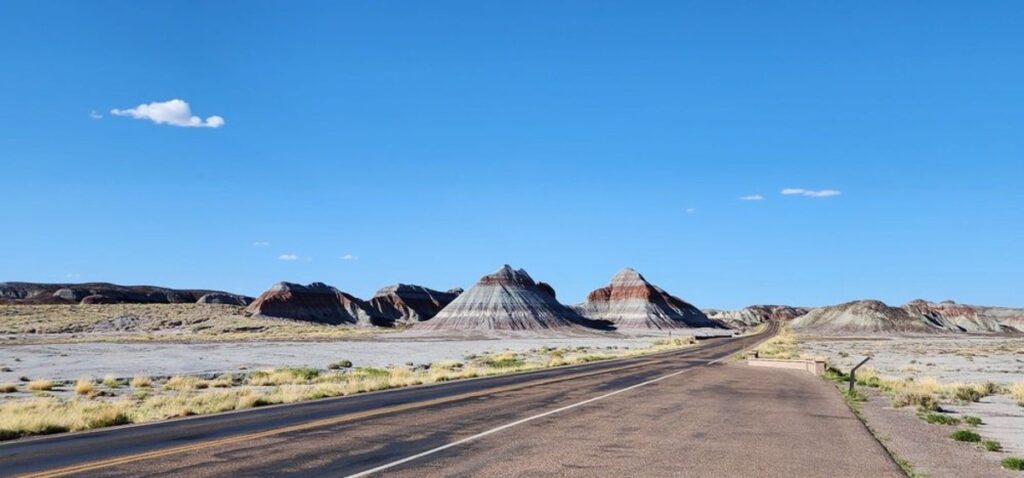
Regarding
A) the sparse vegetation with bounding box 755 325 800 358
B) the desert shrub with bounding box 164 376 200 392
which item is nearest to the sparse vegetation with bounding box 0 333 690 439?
the desert shrub with bounding box 164 376 200 392

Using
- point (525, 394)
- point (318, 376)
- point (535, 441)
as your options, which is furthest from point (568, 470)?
point (318, 376)

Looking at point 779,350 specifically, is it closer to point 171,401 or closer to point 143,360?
point 143,360

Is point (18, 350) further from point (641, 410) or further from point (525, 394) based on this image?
point (641, 410)

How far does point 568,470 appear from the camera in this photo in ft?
36.2

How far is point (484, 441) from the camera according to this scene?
13594 mm

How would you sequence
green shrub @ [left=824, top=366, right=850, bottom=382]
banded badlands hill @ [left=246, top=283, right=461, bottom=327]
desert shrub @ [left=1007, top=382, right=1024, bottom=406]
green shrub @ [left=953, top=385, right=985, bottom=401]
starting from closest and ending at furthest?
desert shrub @ [left=1007, top=382, right=1024, bottom=406], green shrub @ [left=953, top=385, right=985, bottom=401], green shrub @ [left=824, top=366, right=850, bottom=382], banded badlands hill @ [left=246, top=283, right=461, bottom=327]

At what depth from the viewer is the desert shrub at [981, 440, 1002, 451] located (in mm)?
13859

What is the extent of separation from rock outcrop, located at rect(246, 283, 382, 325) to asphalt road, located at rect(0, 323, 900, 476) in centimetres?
13481

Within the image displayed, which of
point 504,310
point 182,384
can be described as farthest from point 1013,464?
point 504,310

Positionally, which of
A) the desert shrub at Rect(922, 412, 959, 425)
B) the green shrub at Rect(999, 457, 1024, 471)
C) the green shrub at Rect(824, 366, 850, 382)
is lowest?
the green shrub at Rect(999, 457, 1024, 471)

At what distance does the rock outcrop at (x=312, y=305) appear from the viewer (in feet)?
508

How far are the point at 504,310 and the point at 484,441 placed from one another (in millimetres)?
134913

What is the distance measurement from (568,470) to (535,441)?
2.71 m

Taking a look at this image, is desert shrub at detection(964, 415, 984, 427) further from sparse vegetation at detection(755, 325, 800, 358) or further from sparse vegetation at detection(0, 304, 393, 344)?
sparse vegetation at detection(0, 304, 393, 344)
